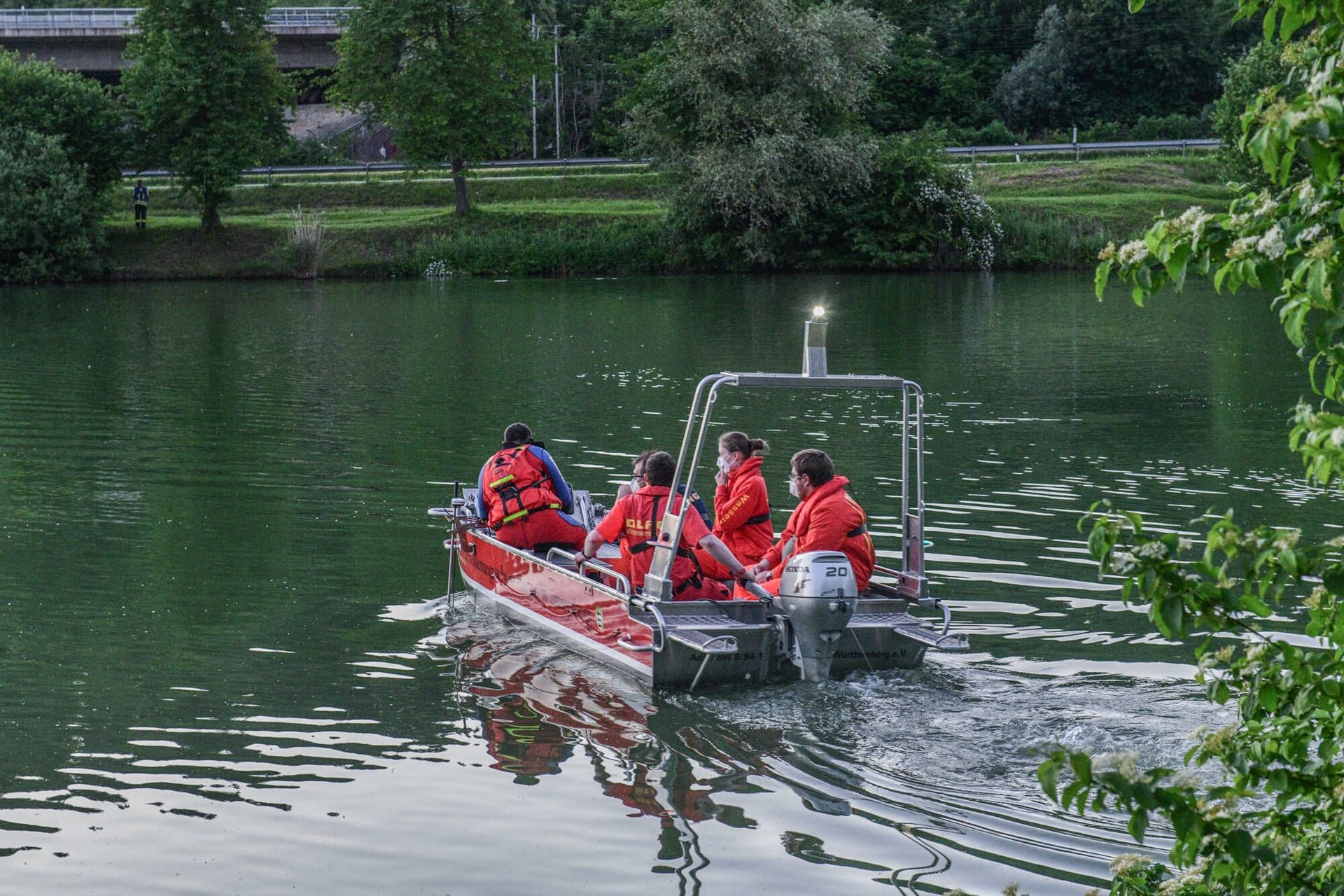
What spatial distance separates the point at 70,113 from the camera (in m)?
52.4

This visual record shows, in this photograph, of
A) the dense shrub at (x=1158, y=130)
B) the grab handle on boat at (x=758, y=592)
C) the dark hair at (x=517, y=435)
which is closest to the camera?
the grab handle on boat at (x=758, y=592)

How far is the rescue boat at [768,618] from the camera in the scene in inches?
366

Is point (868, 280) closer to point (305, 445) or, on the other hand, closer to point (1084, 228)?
point (1084, 228)

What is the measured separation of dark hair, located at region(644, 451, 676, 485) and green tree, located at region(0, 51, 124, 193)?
4606 cm

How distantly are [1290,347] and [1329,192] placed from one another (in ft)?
87.6

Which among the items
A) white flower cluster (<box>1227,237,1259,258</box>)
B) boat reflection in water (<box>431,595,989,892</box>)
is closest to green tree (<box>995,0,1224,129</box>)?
boat reflection in water (<box>431,595,989,892</box>)

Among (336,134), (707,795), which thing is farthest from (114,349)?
(336,134)

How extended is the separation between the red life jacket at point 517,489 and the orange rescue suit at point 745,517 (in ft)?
5.12

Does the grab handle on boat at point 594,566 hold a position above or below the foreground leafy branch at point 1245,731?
below

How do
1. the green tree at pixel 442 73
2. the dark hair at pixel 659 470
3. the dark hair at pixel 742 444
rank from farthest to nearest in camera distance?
the green tree at pixel 442 73, the dark hair at pixel 742 444, the dark hair at pixel 659 470

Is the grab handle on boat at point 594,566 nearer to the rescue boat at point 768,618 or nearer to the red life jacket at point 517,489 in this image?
the rescue boat at point 768,618

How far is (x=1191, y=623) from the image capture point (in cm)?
353

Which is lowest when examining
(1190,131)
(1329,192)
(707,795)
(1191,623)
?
(707,795)

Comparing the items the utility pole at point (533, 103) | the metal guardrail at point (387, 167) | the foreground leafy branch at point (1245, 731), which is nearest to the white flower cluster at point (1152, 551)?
the foreground leafy branch at point (1245, 731)
